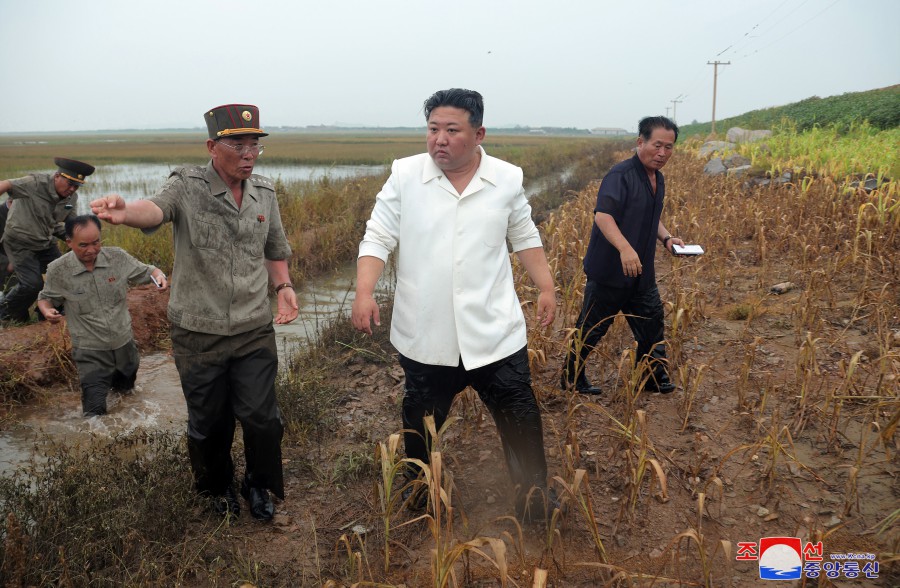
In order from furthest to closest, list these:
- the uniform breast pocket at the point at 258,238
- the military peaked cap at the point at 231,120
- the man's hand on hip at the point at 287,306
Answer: the man's hand on hip at the point at 287,306
the uniform breast pocket at the point at 258,238
the military peaked cap at the point at 231,120

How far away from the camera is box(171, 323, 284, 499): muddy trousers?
283cm

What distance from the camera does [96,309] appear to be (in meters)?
4.36

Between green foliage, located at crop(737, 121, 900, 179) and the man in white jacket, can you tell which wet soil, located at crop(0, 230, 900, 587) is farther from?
green foliage, located at crop(737, 121, 900, 179)

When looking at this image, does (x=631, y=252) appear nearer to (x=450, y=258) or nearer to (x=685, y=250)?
(x=685, y=250)

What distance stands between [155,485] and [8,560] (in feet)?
2.42

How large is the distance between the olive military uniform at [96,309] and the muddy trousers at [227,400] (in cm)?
184

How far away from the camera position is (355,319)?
106 inches

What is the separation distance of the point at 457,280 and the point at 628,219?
169cm

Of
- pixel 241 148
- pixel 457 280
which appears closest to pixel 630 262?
pixel 457 280

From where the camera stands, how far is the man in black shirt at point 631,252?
381cm

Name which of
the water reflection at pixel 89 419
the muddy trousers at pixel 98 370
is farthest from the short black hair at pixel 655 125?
the muddy trousers at pixel 98 370

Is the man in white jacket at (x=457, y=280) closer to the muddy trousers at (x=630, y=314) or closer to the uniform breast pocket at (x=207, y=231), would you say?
the uniform breast pocket at (x=207, y=231)

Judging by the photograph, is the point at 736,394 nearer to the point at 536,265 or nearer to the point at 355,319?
the point at 536,265

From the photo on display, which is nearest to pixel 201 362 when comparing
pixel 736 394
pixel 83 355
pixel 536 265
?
pixel 536 265
